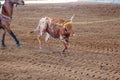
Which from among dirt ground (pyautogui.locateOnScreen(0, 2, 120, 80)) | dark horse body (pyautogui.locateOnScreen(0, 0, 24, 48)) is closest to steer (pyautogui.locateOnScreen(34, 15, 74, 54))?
dirt ground (pyautogui.locateOnScreen(0, 2, 120, 80))

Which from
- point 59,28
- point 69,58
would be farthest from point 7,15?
point 69,58

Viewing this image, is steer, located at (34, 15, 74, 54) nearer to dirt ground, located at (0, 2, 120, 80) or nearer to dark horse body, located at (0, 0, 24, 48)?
dirt ground, located at (0, 2, 120, 80)

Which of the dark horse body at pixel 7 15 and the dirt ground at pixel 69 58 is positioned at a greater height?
the dark horse body at pixel 7 15

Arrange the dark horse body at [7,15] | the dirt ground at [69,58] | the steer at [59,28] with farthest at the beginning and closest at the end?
the dark horse body at [7,15]
the steer at [59,28]
the dirt ground at [69,58]

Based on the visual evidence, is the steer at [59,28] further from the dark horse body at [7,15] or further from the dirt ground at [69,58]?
the dark horse body at [7,15]

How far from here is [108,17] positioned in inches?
1006

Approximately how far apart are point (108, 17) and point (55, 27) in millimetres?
13604

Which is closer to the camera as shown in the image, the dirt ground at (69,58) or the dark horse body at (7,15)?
the dirt ground at (69,58)

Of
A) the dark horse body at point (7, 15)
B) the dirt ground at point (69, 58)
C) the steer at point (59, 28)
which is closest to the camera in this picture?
the dirt ground at point (69, 58)

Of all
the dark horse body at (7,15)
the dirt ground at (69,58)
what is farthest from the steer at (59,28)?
the dark horse body at (7,15)

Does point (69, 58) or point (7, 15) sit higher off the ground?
point (7, 15)

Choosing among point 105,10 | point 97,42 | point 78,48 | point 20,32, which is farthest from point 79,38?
point 105,10

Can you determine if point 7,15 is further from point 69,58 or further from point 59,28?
point 69,58

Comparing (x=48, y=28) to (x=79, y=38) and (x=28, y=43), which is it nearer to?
(x=28, y=43)
